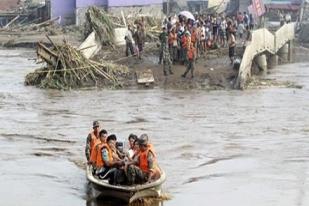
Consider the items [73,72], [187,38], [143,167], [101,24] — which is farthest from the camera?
[101,24]

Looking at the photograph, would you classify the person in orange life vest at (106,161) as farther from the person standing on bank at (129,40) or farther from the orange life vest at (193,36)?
the person standing on bank at (129,40)

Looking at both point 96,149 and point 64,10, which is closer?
point 96,149

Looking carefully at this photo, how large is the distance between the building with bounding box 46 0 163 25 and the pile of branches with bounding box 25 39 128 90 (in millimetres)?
21322

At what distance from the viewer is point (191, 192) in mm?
14289

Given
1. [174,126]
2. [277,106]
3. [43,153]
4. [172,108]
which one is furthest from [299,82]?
[43,153]

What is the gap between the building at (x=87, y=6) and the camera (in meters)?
49.9

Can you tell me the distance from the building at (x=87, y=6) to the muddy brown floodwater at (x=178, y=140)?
790 inches

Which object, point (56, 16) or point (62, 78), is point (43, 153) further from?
point (56, 16)

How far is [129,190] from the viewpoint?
40.6ft

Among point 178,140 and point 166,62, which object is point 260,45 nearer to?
point 166,62

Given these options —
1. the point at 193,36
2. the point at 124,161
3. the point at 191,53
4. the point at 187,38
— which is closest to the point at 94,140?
the point at 124,161

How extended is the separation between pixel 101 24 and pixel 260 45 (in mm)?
7315

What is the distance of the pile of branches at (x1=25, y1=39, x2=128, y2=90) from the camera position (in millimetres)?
27406

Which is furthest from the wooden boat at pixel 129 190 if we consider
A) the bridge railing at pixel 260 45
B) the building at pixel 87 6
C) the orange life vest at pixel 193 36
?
the building at pixel 87 6
